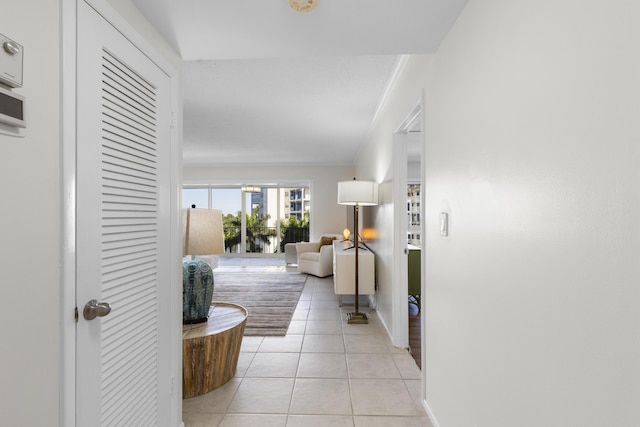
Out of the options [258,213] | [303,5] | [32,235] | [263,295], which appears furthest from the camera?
[258,213]

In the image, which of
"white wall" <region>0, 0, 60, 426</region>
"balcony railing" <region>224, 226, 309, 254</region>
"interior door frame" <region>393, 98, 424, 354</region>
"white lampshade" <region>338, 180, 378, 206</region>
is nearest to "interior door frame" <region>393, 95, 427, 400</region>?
"interior door frame" <region>393, 98, 424, 354</region>

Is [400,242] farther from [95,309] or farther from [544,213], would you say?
[95,309]

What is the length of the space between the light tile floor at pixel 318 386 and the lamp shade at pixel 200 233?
1.03 meters

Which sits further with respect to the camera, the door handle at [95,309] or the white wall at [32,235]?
the door handle at [95,309]

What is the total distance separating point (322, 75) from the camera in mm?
3018

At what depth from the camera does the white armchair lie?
259 inches

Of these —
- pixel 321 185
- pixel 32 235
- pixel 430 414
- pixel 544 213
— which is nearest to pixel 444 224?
pixel 544 213

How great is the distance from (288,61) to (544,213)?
2.29 m

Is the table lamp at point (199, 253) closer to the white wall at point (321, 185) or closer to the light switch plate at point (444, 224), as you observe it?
the light switch plate at point (444, 224)

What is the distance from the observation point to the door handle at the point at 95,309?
3.98 ft

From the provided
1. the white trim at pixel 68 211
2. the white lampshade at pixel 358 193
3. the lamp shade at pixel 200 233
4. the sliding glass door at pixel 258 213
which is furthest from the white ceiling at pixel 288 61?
the sliding glass door at pixel 258 213

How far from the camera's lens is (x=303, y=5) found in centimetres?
156

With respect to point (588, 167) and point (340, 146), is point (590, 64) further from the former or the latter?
point (340, 146)

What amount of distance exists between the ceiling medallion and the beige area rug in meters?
2.98
